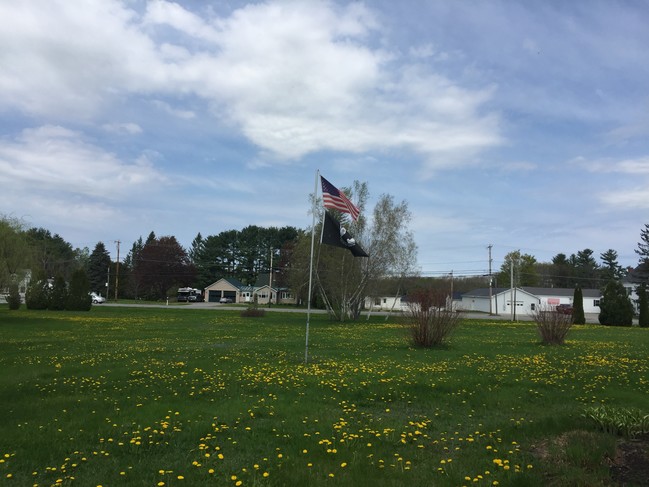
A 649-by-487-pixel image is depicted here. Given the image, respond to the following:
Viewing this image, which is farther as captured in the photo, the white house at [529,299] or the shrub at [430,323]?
the white house at [529,299]

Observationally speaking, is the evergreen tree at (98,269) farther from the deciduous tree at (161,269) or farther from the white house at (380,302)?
the white house at (380,302)

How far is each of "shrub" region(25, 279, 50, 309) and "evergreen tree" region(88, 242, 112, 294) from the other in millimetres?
65163

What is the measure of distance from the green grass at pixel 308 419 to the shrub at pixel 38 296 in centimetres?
3340

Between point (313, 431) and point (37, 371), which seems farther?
point (37, 371)

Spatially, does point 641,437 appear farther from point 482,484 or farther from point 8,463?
point 8,463

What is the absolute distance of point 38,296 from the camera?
43.2m

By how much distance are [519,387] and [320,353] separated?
264 inches

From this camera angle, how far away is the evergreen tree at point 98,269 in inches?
4166

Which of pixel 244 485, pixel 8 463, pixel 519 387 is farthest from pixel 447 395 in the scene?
pixel 8 463

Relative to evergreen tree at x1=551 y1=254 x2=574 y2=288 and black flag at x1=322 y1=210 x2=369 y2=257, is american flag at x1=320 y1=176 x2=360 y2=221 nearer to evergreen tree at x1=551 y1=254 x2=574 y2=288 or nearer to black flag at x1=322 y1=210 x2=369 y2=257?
black flag at x1=322 y1=210 x2=369 y2=257

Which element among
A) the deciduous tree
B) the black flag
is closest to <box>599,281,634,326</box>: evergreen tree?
the black flag

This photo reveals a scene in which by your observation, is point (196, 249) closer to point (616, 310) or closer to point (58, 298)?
point (58, 298)

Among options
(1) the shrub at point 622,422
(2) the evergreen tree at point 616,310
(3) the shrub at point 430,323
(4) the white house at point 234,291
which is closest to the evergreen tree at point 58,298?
(3) the shrub at point 430,323

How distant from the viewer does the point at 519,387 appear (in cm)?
945
